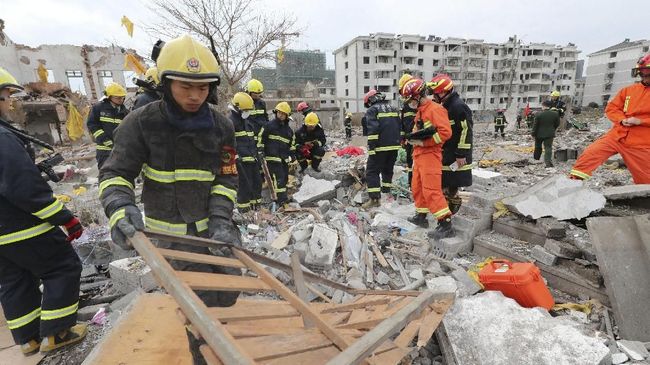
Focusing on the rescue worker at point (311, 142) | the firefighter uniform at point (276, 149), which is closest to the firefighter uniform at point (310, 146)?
the rescue worker at point (311, 142)

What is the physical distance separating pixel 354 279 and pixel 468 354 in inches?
54.5

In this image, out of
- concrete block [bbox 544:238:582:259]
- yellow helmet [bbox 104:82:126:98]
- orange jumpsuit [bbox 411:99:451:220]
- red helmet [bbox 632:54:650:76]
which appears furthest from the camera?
yellow helmet [bbox 104:82:126:98]

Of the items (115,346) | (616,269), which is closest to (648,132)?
(616,269)

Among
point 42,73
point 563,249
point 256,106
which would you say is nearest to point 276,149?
point 256,106

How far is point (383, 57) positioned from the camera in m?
43.9

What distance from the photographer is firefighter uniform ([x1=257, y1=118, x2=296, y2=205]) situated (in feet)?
19.8

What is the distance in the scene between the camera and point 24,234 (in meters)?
2.18

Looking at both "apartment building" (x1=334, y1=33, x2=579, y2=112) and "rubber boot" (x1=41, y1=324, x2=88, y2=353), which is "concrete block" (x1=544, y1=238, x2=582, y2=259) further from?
"apartment building" (x1=334, y1=33, x2=579, y2=112)

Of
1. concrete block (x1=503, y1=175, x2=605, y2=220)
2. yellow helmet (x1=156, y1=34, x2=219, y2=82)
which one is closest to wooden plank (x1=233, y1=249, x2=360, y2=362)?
yellow helmet (x1=156, y1=34, x2=219, y2=82)

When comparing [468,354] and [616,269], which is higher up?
[616,269]

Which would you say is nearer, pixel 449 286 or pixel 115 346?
pixel 115 346

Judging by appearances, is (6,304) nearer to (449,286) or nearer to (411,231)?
(449,286)

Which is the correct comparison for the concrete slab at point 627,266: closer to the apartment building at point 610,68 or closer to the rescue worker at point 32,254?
the rescue worker at point 32,254

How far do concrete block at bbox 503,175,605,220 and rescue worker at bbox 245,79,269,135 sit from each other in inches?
177
